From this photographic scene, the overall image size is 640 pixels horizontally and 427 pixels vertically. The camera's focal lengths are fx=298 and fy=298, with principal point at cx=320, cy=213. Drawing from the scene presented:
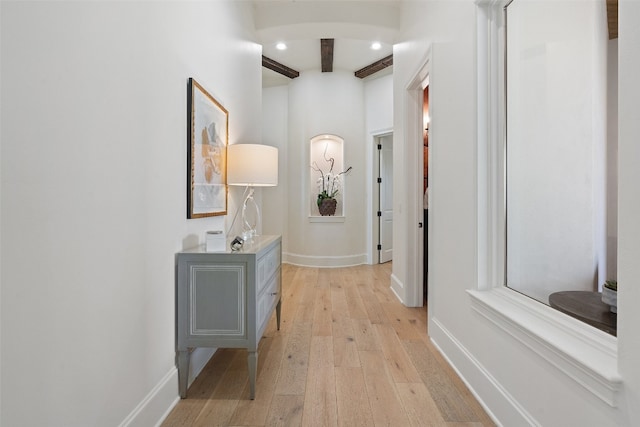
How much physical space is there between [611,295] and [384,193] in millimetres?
4404

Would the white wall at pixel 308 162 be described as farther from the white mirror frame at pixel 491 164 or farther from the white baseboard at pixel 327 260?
the white mirror frame at pixel 491 164

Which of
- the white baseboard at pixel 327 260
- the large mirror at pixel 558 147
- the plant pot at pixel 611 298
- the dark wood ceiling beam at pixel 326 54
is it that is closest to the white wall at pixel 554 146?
the large mirror at pixel 558 147

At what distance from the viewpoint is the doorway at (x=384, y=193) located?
5.37m

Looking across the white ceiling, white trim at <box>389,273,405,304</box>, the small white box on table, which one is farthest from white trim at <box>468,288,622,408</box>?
the white ceiling

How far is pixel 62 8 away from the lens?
0.94m

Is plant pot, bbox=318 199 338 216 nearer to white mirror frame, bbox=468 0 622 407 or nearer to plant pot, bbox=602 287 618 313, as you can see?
white mirror frame, bbox=468 0 622 407

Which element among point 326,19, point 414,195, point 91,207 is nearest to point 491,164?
point 414,195

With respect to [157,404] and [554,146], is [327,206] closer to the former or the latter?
[554,146]

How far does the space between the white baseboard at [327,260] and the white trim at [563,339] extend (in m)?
3.59

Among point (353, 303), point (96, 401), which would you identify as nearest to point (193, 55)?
point (96, 401)

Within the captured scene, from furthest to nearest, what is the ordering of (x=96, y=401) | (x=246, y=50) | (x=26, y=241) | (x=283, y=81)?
(x=283, y=81)
(x=246, y=50)
(x=96, y=401)
(x=26, y=241)

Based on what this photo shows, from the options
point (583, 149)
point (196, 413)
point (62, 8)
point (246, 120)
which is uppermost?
point (246, 120)

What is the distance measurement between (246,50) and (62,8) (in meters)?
2.34

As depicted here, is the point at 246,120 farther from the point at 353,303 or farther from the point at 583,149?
the point at 583,149
